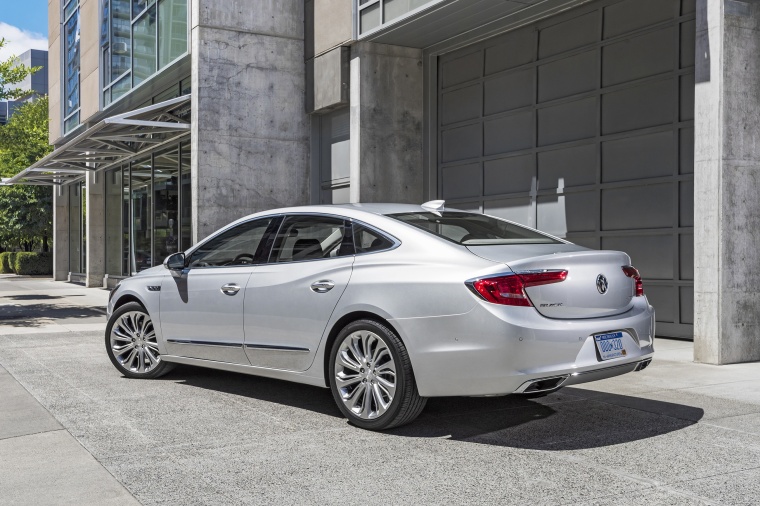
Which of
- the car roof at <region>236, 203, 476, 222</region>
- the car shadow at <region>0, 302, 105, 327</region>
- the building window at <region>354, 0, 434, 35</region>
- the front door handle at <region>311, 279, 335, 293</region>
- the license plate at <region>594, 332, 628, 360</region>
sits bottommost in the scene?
the car shadow at <region>0, 302, 105, 327</region>

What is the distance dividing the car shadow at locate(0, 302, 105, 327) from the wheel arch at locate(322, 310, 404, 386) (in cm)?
892

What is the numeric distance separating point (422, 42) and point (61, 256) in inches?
893

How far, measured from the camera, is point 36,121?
90.9 feet

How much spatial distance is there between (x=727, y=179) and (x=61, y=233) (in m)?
28.7

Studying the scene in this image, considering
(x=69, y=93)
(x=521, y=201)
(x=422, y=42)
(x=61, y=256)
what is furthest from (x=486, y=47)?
(x=61, y=256)

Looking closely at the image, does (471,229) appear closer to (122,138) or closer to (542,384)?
(542,384)

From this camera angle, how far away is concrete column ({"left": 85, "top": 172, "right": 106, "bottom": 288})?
26562mm

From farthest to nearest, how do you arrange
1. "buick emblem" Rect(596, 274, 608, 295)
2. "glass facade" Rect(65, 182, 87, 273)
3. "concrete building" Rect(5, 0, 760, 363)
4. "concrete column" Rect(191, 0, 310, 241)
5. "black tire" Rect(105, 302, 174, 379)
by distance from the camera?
"glass facade" Rect(65, 182, 87, 273), "concrete column" Rect(191, 0, 310, 241), "concrete building" Rect(5, 0, 760, 363), "black tire" Rect(105, 302, 174, 379), "buick emblem" Rect(596, 274, 608, 295)

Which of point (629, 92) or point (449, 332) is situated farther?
point (629, 92)

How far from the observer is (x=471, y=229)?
6020 millimetres

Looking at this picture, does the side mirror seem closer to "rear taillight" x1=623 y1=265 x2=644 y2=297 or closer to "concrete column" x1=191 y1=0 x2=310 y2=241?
"rear taillight" x1=623 y1=265 x2=644 y2=297

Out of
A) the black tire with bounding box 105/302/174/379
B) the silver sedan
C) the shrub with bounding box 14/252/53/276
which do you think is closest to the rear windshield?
the silver sedan

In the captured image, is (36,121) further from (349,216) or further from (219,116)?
(349,216)

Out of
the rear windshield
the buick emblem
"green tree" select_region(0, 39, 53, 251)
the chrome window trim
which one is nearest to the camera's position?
the buick emblem
